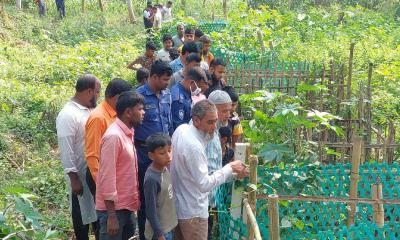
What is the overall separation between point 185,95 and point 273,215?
1798 mm

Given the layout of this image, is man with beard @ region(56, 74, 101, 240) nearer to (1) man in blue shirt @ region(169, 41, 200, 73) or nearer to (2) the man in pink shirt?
(2) the man in pink shirt

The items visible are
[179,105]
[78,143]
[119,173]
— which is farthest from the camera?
[179,105]

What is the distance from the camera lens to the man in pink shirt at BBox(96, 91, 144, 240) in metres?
3.72

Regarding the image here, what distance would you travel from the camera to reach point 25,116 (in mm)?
7961

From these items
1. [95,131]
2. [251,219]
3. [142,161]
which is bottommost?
[251,219]

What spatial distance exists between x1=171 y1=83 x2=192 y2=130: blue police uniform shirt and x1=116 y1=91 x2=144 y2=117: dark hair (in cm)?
105

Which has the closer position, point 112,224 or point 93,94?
point 112,224

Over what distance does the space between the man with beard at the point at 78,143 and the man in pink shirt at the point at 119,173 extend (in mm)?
583

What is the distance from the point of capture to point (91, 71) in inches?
427

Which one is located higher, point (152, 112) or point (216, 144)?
point (152, 112)

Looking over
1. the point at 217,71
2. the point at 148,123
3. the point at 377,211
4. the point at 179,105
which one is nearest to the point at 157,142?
the point at 148,123

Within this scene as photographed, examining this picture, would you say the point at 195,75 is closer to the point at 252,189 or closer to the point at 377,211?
the point at 252,189

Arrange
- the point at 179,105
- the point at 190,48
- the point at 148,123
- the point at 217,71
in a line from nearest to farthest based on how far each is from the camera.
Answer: the point at 148,123 < the point at 179,105 < the point at 217,71 < the point at 190,48

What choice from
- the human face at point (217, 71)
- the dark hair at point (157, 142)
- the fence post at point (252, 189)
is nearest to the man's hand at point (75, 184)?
the dark hair at point (157, 142)
